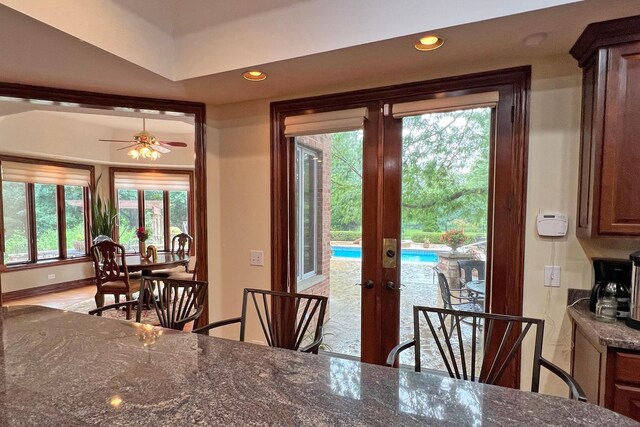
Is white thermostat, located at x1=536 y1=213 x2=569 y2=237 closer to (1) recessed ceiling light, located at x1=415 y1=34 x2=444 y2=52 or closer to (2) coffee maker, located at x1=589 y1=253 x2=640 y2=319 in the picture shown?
(2) coffee maker, located at x1=589 y1=253 x2=640 y2=319

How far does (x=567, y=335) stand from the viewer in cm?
191

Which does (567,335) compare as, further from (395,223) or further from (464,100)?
(464,100)

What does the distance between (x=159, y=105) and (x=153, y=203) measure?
464 cm

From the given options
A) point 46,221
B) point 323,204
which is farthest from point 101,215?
point 323,204

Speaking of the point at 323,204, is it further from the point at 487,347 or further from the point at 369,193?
the point at 487,347

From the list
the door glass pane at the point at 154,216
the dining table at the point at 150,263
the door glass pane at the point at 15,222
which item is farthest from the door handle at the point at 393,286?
the door glass pane at the point at 15,222

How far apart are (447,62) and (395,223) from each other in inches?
42.5

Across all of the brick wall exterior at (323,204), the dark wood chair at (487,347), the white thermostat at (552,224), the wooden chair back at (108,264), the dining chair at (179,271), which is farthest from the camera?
the dining chair at (179,271)

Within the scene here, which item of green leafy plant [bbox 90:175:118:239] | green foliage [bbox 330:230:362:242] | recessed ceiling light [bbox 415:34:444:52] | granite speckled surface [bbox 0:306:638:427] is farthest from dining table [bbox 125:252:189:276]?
recessed ceiling light [bbox 415:34:444:52]

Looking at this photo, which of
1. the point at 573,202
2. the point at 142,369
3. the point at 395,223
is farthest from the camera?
the point at 395,223

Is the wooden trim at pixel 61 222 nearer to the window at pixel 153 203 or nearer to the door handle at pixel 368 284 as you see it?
the window at pixel 153 203

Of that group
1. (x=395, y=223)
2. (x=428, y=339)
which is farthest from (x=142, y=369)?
(x=428, y=339)

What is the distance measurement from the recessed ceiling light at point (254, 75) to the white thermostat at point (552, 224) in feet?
6.38

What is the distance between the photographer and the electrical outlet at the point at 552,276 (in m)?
1.93
